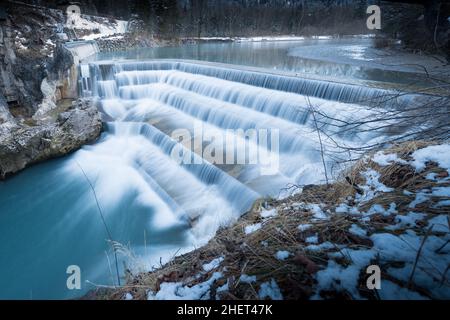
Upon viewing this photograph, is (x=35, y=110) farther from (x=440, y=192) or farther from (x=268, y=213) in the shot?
(x=440, y=192)

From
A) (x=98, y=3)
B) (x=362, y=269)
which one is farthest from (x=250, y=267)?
(x=98, y=3)

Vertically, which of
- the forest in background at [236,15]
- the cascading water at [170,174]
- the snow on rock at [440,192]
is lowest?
the cascading water at [170,174]

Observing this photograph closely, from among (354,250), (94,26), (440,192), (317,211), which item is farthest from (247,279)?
(94,26)

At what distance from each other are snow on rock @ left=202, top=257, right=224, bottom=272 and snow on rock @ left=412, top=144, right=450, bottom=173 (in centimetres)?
165

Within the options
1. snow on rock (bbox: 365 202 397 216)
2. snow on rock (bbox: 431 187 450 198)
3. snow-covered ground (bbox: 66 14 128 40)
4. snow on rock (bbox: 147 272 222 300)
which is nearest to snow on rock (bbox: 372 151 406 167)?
snow on rock (bbox: 431 187 450 198)

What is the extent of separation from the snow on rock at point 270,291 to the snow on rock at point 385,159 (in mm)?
1616

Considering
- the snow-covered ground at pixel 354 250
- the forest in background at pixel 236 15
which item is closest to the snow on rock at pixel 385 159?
the snow-covered ground at pixel 354 250

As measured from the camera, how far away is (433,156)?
2.35m

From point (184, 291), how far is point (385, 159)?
78.4 inches

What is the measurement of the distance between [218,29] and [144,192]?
3862cm

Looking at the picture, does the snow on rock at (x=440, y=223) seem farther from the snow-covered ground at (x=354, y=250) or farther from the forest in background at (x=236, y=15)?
the forest in background at (x=236, y=15)

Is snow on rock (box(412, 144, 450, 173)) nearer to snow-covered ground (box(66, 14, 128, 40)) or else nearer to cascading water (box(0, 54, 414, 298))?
cascading water (box(0, 54, 414, 298))

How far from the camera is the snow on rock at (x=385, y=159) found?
2.45m

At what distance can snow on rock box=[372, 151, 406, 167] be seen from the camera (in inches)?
96.4
